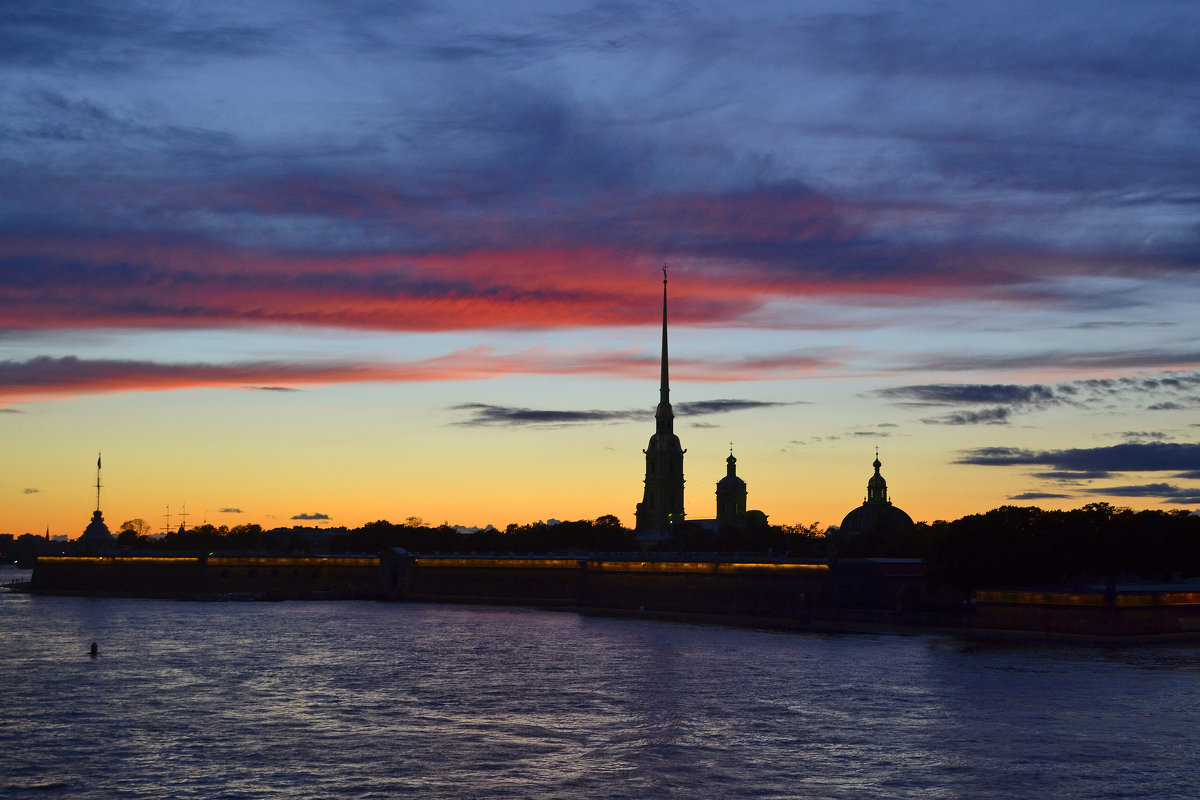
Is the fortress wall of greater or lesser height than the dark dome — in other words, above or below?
below

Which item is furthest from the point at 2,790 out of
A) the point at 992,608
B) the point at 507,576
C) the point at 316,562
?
the point at 316,562

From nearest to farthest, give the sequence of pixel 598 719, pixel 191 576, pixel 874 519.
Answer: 1. pixel 598 719
2. pixel 191 576
3. pixel 874 519

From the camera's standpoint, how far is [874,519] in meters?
177

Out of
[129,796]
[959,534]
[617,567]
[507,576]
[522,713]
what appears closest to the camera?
[129,796]

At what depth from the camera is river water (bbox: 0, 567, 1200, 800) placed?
39094 mm

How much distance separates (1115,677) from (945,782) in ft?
88.7

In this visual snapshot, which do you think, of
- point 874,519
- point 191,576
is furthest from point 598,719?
point 874,519

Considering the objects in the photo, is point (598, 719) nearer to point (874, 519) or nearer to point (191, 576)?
point (191, 576)

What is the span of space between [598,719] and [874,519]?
13122 cm

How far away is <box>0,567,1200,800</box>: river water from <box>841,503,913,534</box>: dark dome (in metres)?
86.9

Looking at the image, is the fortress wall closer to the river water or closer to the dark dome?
the dark dome

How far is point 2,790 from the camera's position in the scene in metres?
38.4

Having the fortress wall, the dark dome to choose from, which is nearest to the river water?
the fortress wall

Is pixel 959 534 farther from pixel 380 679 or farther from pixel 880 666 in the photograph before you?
pixel 380 679
